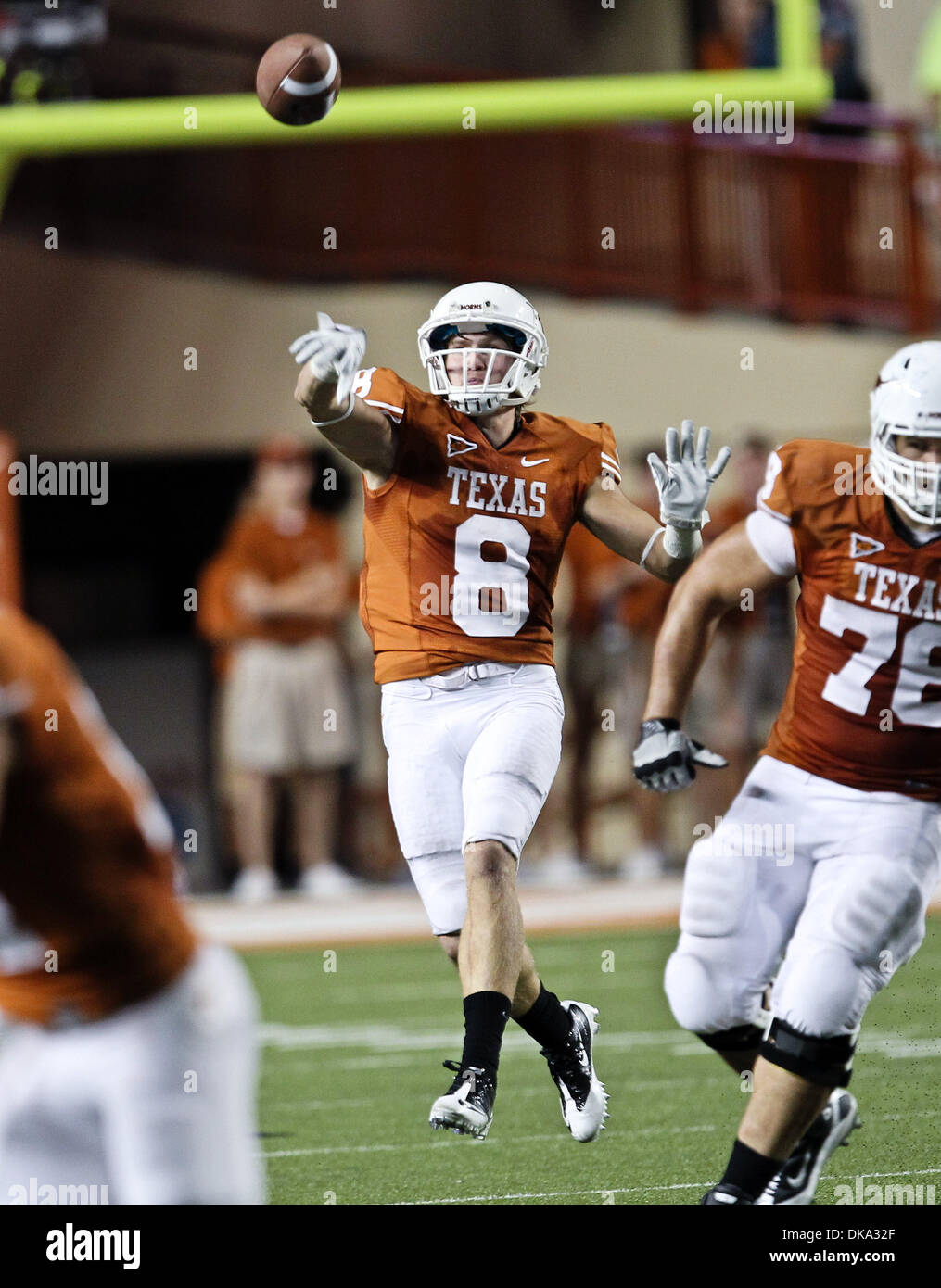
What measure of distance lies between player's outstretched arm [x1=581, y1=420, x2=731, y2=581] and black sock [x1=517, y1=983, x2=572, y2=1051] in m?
0.96

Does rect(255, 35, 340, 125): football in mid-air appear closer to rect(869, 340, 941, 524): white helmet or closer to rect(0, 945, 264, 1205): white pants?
rect(869, 340, 941, 524): white helmet

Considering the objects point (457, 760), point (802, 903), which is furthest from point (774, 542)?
point (457, 760)

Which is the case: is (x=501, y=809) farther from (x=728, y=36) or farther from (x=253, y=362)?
(x=253, y=362)

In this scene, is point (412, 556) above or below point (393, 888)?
above

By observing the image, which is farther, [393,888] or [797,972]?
[393,888]

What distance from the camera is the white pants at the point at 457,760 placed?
438cm

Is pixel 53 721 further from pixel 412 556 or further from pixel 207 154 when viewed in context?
A: pixel 207 154

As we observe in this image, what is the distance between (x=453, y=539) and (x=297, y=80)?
1228 millimetres

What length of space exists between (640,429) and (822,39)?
2443 mm

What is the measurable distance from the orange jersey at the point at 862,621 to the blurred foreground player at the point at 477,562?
0.32 metres

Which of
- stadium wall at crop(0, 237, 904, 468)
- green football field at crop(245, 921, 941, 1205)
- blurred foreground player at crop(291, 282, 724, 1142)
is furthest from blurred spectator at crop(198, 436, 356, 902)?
blurred foreground player at crop(291, 282, 724, 1142)

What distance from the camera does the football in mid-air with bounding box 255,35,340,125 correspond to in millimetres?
4977

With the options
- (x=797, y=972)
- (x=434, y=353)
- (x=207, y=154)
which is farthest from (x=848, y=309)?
(x=797, y=972)

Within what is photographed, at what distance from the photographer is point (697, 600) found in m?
4.21
